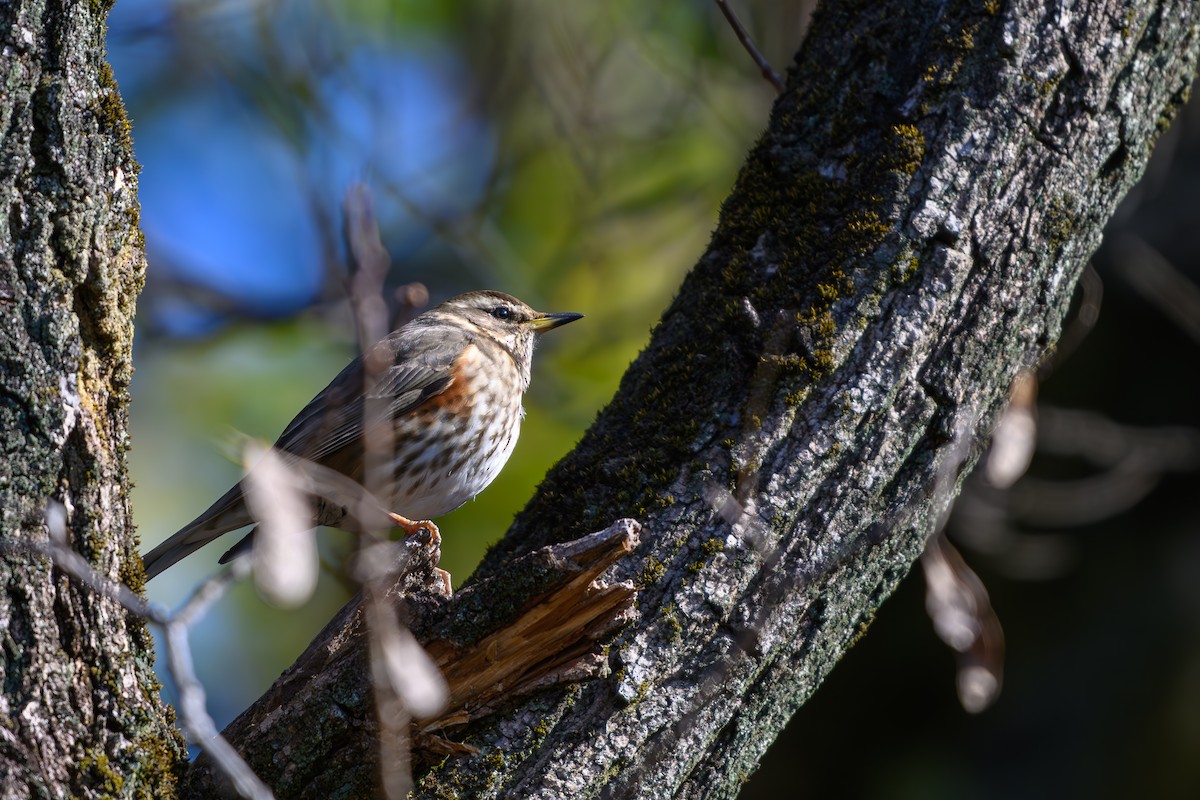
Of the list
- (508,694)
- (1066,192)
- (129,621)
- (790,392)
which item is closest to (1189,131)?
(1066,192)

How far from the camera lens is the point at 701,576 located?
3137 mm

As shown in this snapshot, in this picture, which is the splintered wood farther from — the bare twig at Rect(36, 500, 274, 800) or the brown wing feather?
the brown wing feather

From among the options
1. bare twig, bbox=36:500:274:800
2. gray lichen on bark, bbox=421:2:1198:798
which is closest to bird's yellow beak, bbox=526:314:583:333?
gray lichen on bark, bbox=421:2:1198:798

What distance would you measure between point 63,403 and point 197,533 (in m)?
1.85

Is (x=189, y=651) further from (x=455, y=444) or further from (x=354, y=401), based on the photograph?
(x=354, y=401)

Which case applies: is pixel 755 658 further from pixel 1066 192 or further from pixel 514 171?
pixel 514 171

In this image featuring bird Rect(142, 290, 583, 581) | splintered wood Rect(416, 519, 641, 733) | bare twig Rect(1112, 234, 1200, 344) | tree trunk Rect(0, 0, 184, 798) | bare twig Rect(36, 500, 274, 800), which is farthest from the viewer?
bare twig Rect(1112, 234, 1200, 344)

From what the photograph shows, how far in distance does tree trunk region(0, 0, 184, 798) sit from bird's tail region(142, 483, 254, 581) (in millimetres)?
1587

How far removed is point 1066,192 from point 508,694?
2.21m

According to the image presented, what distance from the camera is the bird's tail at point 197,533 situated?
4.38 meters

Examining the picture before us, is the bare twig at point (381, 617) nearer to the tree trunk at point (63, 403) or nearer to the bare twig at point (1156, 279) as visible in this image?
the tree trunk at point (63, 403)

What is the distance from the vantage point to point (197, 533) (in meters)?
4.45

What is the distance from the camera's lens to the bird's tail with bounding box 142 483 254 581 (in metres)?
4.38

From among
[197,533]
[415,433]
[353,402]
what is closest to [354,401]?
[353,402]
